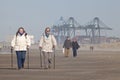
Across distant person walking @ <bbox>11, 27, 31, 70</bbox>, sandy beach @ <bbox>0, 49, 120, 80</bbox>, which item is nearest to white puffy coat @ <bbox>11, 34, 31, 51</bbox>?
distant person walking @ <bbox>11, 27, 31, 70</bbox>

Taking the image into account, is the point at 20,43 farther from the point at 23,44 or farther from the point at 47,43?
the point at 47,43

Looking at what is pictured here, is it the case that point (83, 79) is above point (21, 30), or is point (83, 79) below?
below

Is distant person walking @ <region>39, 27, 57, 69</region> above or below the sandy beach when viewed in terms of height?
above

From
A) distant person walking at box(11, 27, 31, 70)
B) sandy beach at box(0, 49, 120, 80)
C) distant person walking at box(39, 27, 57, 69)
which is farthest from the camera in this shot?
distant person walking at box(39, 27, 57, 69)

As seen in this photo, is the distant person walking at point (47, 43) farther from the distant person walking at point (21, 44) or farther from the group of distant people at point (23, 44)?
the distant person walking at point (21, 44)

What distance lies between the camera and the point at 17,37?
65.1ft

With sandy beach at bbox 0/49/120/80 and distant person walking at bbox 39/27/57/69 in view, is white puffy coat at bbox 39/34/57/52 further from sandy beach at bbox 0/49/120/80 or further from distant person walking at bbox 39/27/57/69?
sandy beach at bbox 0/49/120/80

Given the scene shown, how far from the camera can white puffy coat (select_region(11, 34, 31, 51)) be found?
64.5 feet

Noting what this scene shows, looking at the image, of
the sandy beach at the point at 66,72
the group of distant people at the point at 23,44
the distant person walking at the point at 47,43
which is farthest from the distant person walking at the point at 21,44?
the distant person walking at the point at 47,43

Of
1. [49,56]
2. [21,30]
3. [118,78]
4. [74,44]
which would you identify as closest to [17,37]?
[21,30]

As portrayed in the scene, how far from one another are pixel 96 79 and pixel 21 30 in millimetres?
6105

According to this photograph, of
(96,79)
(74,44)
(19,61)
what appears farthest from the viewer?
(74,44)

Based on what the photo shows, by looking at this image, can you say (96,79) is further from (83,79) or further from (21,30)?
(21,30)

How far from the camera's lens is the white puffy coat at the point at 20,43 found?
19.7 meters
